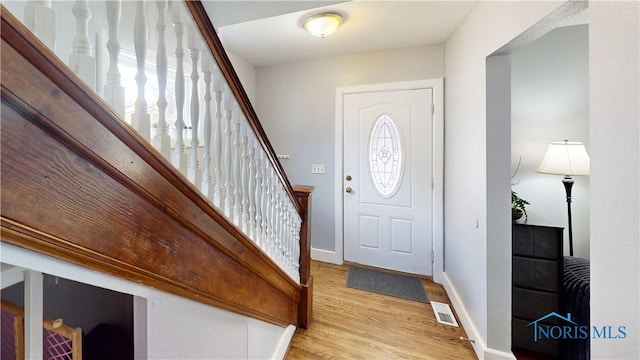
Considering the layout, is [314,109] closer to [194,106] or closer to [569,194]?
[194,106]

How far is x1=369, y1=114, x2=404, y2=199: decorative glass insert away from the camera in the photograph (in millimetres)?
2865

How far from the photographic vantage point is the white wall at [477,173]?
61.7 inches

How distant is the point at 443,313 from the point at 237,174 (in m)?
2.03

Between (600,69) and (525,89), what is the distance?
5.83 ft

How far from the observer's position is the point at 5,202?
41 centimetres

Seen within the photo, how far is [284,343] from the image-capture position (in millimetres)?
1712

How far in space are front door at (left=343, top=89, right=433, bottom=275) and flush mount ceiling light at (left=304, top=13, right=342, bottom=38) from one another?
0.92m

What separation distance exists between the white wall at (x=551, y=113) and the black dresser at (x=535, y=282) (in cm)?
64

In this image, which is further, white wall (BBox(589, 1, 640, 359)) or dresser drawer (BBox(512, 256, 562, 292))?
dresser drawer (BBox(512, 256, 562, 292))

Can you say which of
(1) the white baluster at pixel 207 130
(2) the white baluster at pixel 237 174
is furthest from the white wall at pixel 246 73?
(1) the white baluster at pixel 207 130

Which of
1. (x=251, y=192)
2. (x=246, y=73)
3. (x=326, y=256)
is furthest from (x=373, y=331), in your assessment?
(x=246, y=73)

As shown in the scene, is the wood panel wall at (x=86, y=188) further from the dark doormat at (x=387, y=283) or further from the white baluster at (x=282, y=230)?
the dark doormat at (x=387, y=283)

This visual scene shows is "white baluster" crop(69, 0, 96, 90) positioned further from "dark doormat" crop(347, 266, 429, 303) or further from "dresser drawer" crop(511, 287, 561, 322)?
"dark doormat" crop(347, 266, 429, 303)

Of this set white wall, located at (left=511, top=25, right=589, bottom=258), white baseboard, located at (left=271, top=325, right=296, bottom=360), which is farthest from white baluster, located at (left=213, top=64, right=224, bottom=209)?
white wall, located at (left=511, top=25, right=589, bottom=258)
